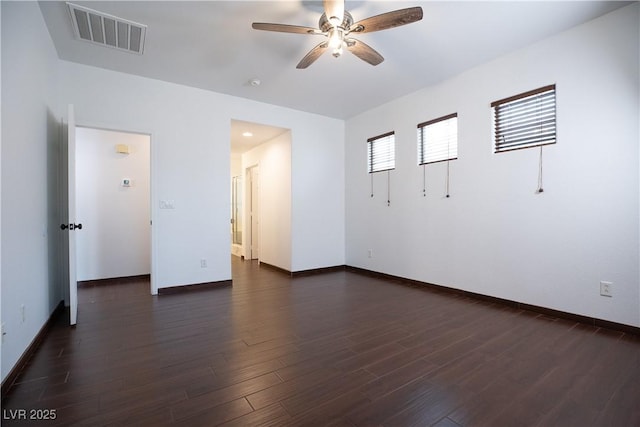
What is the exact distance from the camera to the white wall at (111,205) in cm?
447

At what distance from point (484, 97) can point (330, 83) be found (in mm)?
1953

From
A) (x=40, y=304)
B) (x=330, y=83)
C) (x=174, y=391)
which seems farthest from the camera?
(x=330, y=83)

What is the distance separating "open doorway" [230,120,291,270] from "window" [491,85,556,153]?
3188 mm

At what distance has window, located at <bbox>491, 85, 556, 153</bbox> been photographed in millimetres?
3059

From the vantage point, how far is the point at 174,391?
69.2 inches

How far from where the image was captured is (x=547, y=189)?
305 centimetres

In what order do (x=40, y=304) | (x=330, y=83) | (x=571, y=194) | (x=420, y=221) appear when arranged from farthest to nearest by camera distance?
(x=420, y=221), (x=330, y=83), (x=571, y=194), (x=40, y=304)

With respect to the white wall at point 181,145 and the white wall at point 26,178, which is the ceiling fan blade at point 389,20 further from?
the white wall at point 181,145

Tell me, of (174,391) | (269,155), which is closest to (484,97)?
(269,155)

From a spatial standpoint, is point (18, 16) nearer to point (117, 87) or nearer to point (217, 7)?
point (217, 7)

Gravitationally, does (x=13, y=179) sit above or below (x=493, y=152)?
below

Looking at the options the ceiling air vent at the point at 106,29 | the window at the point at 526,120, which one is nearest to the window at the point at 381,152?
the window at the point at 526,120

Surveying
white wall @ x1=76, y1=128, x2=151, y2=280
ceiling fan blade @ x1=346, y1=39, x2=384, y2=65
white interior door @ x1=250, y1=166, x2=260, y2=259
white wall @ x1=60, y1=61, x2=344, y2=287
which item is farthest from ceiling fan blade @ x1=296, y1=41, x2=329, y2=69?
white interior door @ x1=250, y1=166, x2=260, y2=259

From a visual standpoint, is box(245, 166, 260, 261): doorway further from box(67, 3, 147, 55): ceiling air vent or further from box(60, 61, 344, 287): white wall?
box(67, 3, 147, 55): ceiling air vent
